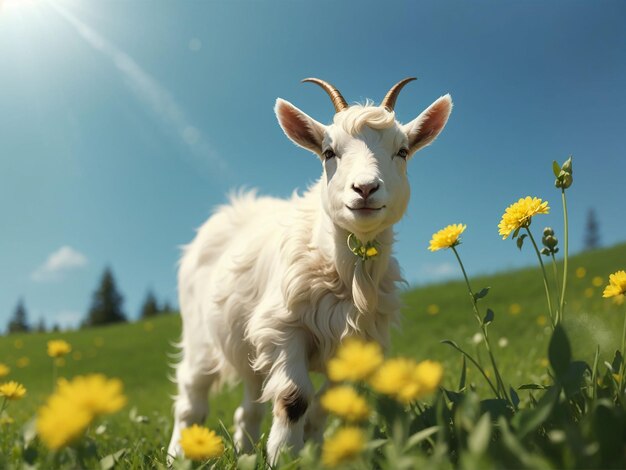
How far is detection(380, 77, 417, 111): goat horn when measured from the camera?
12.5 ft

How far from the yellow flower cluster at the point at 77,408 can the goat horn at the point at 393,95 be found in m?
2.88

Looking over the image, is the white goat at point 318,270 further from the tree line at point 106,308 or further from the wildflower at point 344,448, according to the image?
the tree line at point 106,308

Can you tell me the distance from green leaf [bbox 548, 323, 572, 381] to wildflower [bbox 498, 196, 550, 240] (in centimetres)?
87

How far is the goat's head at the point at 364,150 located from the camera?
309 cm

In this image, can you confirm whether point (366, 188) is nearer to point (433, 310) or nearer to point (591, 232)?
point (433, 310)

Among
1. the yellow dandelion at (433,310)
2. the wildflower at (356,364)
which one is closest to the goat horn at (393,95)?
the wildflower at (356,364)

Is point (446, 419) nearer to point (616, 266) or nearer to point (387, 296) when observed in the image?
point (387, 296)

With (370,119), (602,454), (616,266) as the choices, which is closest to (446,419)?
(602,454)

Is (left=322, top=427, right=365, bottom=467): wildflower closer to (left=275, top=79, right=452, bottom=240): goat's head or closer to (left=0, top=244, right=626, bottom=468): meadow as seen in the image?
(left=0, top=244, right=626, bottom=468): meadow

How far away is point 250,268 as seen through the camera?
14.4 ft

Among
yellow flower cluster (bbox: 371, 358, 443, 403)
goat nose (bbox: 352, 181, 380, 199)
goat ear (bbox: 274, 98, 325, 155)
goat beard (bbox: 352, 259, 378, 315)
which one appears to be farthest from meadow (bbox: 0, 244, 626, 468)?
goat ear (bbox: 274, 98, 325, 155)

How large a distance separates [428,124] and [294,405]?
205cm

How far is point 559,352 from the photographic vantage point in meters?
2.07

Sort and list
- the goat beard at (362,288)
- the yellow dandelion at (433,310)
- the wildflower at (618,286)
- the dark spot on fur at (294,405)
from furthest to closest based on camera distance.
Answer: the yellow dandelion at (433,310) → the goat beard at (362,288) → the dark spot on fur at (294,405) → the wildflower at (618,286)
